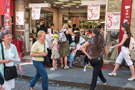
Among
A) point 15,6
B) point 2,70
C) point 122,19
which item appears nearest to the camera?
point 2,70

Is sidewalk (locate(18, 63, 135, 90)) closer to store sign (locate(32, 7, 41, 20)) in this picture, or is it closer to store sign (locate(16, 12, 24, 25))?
store sign (locate(32, 7, 41, 20))

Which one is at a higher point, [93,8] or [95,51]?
[93,8]

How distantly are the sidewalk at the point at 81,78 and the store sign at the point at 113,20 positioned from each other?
1.93 metres

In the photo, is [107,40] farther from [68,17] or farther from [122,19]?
[68,17]

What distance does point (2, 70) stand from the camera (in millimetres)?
3064

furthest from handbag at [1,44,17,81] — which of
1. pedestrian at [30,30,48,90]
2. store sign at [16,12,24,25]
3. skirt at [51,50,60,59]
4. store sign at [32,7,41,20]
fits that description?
store sign at [16,12,24,25]

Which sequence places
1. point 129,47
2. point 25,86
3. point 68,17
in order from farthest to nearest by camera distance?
point 68,17 < point 129,47 < point 25,86

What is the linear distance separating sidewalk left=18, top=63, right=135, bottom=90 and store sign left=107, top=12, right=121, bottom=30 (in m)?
1.93

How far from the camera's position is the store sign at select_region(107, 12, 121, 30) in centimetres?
623

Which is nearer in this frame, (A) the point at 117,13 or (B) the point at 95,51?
(B) the point at 95,51

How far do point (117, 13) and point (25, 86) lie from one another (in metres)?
4.66

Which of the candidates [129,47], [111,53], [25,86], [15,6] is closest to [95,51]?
[129,47]

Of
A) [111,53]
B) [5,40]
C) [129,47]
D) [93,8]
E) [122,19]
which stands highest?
[93,8]

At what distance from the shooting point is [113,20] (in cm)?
629
